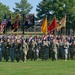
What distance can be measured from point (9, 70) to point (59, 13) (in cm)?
7859

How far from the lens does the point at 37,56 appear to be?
29.6 meters

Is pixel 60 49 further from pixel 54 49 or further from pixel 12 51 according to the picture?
pixel 12 51

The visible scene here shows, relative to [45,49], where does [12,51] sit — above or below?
below

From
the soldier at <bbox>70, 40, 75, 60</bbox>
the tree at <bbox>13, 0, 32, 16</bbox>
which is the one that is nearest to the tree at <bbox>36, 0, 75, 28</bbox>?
the tree at <bbox>13, 0, 32, 16</bbox>

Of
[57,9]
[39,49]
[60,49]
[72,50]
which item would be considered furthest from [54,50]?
[57,9]

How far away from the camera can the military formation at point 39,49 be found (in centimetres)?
2842

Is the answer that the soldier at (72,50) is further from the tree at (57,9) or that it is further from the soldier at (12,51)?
the tree at (57,9)

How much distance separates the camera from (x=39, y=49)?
29797 mm

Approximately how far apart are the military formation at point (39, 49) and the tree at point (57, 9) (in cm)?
6613

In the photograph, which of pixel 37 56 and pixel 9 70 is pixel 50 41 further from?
pixel 9 70

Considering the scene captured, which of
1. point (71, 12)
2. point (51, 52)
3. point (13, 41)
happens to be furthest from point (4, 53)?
point (71, 12)

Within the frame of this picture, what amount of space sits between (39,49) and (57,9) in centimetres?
7065

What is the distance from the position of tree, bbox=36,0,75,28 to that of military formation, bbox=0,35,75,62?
66.1 m

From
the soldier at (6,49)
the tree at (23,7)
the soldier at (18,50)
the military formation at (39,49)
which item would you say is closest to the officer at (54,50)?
the military formation at (39,49)
